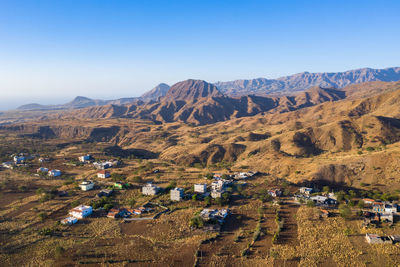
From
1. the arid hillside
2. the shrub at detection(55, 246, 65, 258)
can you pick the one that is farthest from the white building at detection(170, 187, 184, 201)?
the arid hillside

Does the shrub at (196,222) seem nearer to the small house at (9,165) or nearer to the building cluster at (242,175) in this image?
the building cluster at (242,175)

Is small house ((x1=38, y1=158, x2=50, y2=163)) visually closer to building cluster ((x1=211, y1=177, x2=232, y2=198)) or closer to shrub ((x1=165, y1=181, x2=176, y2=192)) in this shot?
shrub ((x1=165, y1=181, x2=176, y2=192))

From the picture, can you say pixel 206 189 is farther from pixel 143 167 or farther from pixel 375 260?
pixel 375 260

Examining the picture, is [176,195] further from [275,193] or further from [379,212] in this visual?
[379,212]

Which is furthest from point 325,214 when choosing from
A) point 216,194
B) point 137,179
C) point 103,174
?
point 103,174

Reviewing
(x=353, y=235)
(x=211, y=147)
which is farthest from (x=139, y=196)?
(x=211, y=147)

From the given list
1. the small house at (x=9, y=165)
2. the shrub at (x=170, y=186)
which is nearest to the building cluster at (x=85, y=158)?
the small house at (x=9, y=165)

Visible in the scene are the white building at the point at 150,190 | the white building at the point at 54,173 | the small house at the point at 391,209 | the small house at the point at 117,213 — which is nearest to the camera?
the small house at the point at 391,209

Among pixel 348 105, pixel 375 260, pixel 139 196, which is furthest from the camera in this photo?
pixel 348 105
